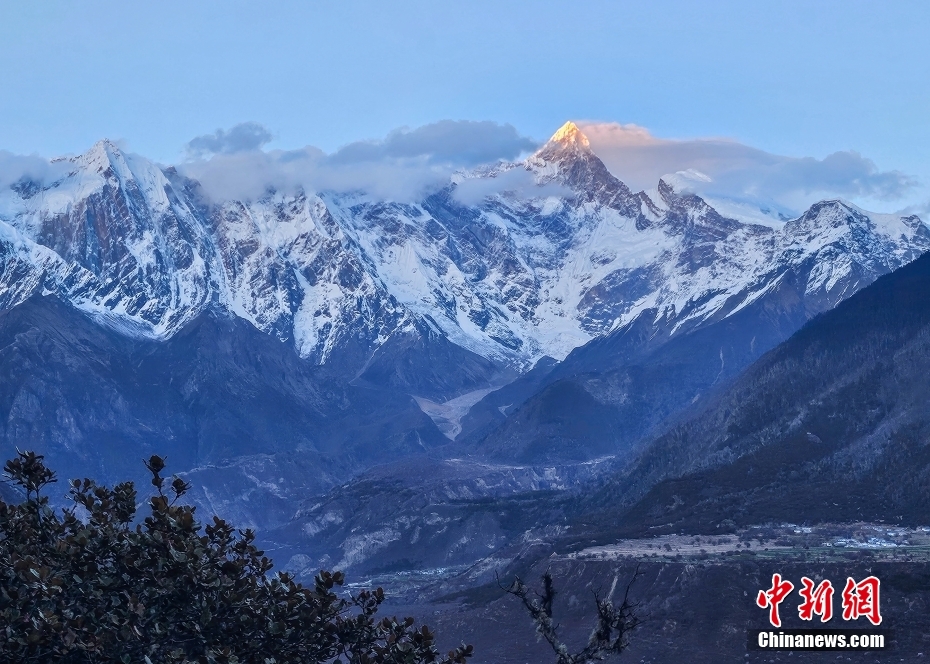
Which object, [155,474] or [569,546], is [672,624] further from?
[155,474]

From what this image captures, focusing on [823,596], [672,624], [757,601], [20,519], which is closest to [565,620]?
[672,624]

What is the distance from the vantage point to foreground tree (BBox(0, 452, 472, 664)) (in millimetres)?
35406

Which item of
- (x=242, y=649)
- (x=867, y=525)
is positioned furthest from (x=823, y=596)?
(x=242, y=649)

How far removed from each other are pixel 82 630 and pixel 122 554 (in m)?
3.29

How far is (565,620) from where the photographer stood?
14950 cm

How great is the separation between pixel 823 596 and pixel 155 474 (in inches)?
3583

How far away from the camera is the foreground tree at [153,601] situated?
35.4 m

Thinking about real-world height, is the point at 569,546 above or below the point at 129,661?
above

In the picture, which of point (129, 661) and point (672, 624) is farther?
point (672, 624)

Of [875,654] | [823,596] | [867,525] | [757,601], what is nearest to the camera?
[875,654]

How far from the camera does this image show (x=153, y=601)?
123 ft

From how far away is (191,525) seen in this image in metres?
38.5

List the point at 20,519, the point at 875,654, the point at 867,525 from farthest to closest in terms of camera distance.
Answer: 1. the point at 867,525
2. the point at 875,654
3. the point at 20,519

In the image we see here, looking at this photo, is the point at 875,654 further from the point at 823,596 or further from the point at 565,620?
the point at 565,620
